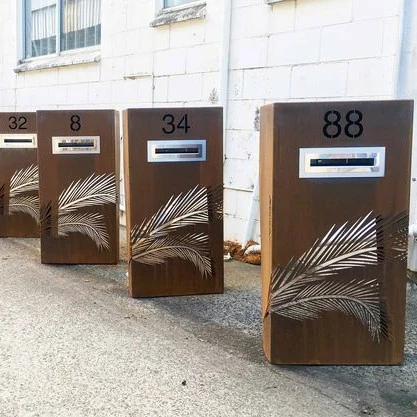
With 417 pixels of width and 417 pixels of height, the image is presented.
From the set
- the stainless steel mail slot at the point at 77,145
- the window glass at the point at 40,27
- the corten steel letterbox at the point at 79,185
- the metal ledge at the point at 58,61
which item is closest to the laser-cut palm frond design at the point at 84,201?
the corten steel letterbox at the point at 79,185

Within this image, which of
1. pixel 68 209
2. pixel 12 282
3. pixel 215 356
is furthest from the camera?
pixel 68 209

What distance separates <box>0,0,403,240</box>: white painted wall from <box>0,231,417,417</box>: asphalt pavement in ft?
5.85

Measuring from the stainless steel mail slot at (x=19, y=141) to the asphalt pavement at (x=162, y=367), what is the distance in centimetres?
243

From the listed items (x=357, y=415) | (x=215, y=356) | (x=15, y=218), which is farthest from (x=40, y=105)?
(x=357, y=415)

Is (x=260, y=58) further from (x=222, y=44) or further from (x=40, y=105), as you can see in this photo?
(x=40, y=105)

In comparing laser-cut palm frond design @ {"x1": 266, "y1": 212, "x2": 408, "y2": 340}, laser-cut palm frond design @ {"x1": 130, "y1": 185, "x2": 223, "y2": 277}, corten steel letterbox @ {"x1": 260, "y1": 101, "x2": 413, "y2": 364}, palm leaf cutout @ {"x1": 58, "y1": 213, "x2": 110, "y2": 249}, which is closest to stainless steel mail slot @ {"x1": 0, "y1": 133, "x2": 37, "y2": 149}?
palm leaf cutout @ {"x1": 58, "y1": 213, "x2": 110, "y2": 249}

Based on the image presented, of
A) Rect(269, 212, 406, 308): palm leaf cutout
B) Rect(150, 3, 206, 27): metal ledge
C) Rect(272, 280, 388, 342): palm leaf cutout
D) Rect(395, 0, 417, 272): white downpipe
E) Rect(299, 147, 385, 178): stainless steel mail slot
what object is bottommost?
Rect(272, 280, 388, 342): palm leaf cutout

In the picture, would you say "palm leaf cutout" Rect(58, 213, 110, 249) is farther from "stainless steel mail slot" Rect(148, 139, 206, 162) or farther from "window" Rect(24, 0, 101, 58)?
"window" Rect(24, 0, 101, 58)

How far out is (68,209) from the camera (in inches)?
230

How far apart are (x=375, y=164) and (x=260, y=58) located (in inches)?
116

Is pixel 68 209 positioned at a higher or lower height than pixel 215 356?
higher

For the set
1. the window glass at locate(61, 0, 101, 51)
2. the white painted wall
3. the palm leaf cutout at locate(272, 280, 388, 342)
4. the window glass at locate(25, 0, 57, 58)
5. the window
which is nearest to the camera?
the palm leaf cutout at locate(272, 280, 388, 342)

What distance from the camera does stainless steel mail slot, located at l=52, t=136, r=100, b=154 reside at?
5.75 m

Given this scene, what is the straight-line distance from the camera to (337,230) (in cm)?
352
